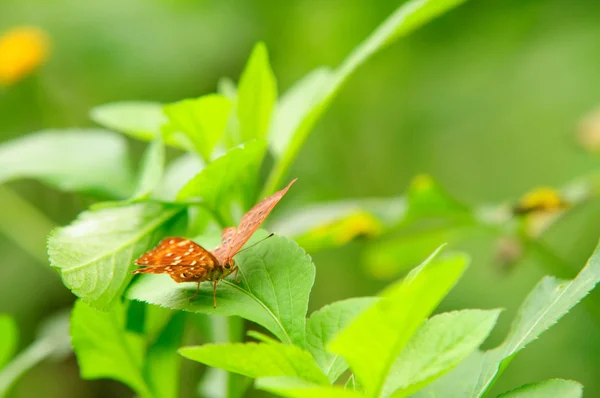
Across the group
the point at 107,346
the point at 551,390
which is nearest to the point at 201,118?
the point at 107,346

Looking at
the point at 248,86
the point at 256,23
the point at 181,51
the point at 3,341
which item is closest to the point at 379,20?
the point at 256,23

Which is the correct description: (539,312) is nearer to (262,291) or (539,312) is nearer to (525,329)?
(525,329)

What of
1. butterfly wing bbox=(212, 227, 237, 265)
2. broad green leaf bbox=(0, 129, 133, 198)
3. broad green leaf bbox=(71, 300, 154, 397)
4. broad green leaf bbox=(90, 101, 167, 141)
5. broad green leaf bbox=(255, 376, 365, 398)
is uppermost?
broad green leaf bbox=(90, 101, 167, 141)

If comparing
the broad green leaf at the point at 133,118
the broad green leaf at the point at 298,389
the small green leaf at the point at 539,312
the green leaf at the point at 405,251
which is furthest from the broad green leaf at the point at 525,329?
the green leaf at the point at 405,251

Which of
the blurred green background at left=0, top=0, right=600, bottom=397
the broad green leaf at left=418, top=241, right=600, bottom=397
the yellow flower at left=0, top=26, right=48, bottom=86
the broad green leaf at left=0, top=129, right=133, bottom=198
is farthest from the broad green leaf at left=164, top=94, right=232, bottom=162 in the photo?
the yellow flower at left=0, top=26, right=48, bottom=86

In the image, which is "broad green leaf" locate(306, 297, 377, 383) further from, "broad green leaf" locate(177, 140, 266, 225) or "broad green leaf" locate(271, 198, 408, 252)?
"broad green leaf" locate(271, 198, 408, 252)

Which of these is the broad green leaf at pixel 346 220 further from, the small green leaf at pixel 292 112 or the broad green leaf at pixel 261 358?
the broad green leaf at pixel 261 358

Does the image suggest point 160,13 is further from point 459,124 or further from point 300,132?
point 300,132
